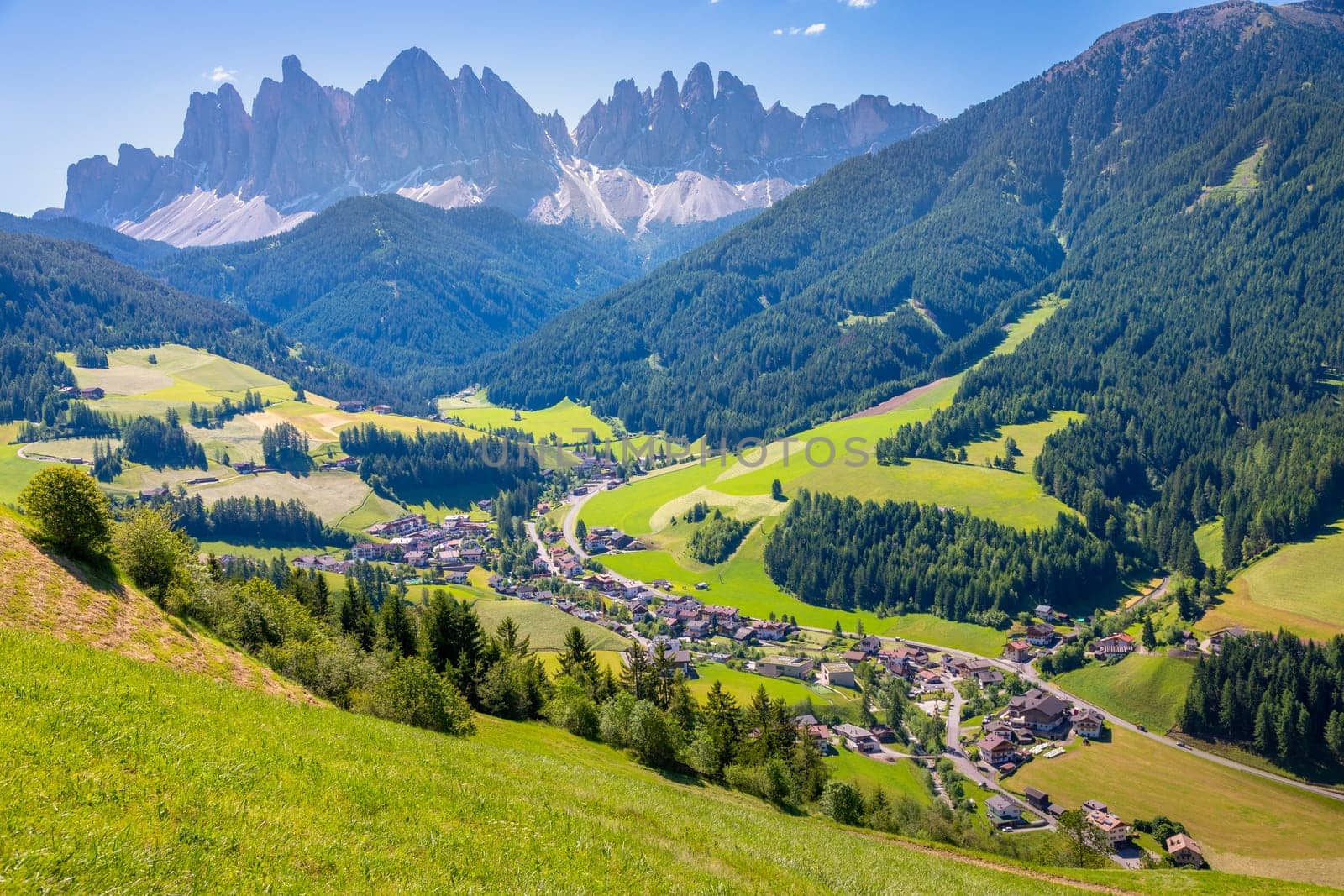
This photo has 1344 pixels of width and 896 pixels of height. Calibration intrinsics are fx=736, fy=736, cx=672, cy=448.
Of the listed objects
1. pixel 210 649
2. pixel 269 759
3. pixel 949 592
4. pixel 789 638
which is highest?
pixel 269 759

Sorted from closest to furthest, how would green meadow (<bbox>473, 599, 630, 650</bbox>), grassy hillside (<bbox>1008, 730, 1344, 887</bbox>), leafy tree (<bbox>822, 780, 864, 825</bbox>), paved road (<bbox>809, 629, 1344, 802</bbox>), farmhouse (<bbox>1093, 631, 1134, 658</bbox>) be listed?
leafy tree (<bbox>822, 780, 864, 825</bbox>)
grassy hillside (<bbox>1008, 730, 1344, 887</bbox>)
paved road (<bbox>809, 629, 1344, 802</bbox>)
farmhouse (<bbox>1093, 631, 1134, 658</bbox>)
green meadow (<bbox>473, 599, 630, 650</bbox>)

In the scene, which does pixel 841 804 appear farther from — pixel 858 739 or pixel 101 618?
pixel 101 618

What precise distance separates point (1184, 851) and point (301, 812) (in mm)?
89579

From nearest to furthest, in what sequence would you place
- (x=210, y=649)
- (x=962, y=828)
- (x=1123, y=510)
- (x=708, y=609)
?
(x=210, y=649), (x=962, y=828), (x=708, y=609), (x=1123, y=510)

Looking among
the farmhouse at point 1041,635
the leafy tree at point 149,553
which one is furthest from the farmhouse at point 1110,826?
the leafy tree at point 149,553

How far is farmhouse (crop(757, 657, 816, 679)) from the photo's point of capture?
124m

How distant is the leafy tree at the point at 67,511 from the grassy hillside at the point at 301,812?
1263 centimetres

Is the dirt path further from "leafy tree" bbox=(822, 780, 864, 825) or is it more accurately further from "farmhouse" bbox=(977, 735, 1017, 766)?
"farmhouse" bbox=(977, 735, 1017, 766)

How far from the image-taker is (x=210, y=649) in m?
36.8

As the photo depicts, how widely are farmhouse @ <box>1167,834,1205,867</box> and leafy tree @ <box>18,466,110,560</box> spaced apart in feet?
315

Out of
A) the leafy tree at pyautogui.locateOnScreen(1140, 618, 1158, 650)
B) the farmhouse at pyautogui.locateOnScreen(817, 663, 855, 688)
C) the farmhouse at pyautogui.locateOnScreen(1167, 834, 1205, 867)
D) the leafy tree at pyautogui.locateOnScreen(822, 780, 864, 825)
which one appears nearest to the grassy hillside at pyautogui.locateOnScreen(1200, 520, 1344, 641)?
the leafy tree at pyautogui.locateOnScreen(1140, 618, 1158, 650)

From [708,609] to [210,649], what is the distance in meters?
122

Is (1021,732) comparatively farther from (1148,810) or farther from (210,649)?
(210,649)

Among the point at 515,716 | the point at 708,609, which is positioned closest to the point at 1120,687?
the point at 708,609
